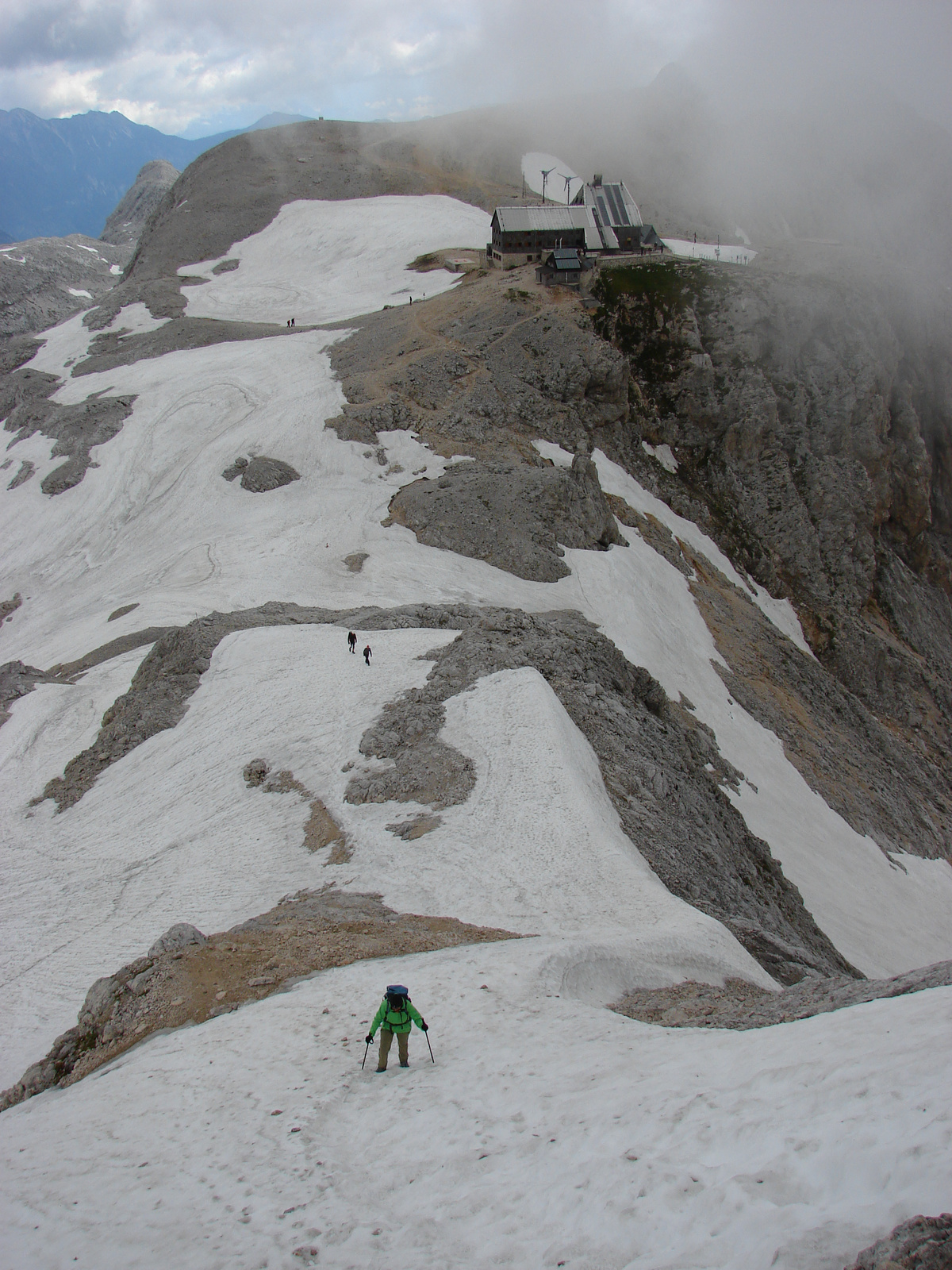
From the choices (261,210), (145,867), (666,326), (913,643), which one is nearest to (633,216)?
(666,326)

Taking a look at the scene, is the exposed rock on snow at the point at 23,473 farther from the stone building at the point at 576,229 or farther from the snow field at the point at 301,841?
the stone building at the point at 576,229

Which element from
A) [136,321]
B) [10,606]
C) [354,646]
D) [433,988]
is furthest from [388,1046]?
[136,321]

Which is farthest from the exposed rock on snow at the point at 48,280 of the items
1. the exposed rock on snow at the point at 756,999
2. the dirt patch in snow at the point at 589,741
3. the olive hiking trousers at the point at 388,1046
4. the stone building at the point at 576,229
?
the exposed rock on snow at the point at 756,999

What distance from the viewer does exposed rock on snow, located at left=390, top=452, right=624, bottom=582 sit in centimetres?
4647

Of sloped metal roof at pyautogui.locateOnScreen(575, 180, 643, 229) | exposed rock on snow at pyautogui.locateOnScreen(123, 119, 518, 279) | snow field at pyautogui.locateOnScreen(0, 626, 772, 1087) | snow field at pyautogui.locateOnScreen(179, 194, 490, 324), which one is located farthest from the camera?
exposed rock on snow at pyautogui.locateOnScreen(123, 119, 518, 279)

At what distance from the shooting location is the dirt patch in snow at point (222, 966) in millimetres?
13297

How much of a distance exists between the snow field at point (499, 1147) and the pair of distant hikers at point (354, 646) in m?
17.3

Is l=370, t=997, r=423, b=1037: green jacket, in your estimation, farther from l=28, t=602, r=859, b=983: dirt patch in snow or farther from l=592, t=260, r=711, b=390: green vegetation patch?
l=592, t=260, r=711, b=390: green vegetation patch

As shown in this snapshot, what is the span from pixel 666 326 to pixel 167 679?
2174 inches

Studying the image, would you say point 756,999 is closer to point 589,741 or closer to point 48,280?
point 589,741

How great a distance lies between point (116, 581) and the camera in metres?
48.1

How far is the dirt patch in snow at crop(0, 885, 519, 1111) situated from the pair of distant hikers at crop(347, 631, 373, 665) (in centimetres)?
1243

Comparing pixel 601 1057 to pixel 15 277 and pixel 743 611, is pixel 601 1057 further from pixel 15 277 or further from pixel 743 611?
pixel 15 277

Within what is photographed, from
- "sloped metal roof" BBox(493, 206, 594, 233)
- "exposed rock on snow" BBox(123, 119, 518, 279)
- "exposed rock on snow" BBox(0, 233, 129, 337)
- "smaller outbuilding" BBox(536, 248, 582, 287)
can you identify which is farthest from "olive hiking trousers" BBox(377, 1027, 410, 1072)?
"exposed rock on snow" BBox(0, 233, 129, 337)
